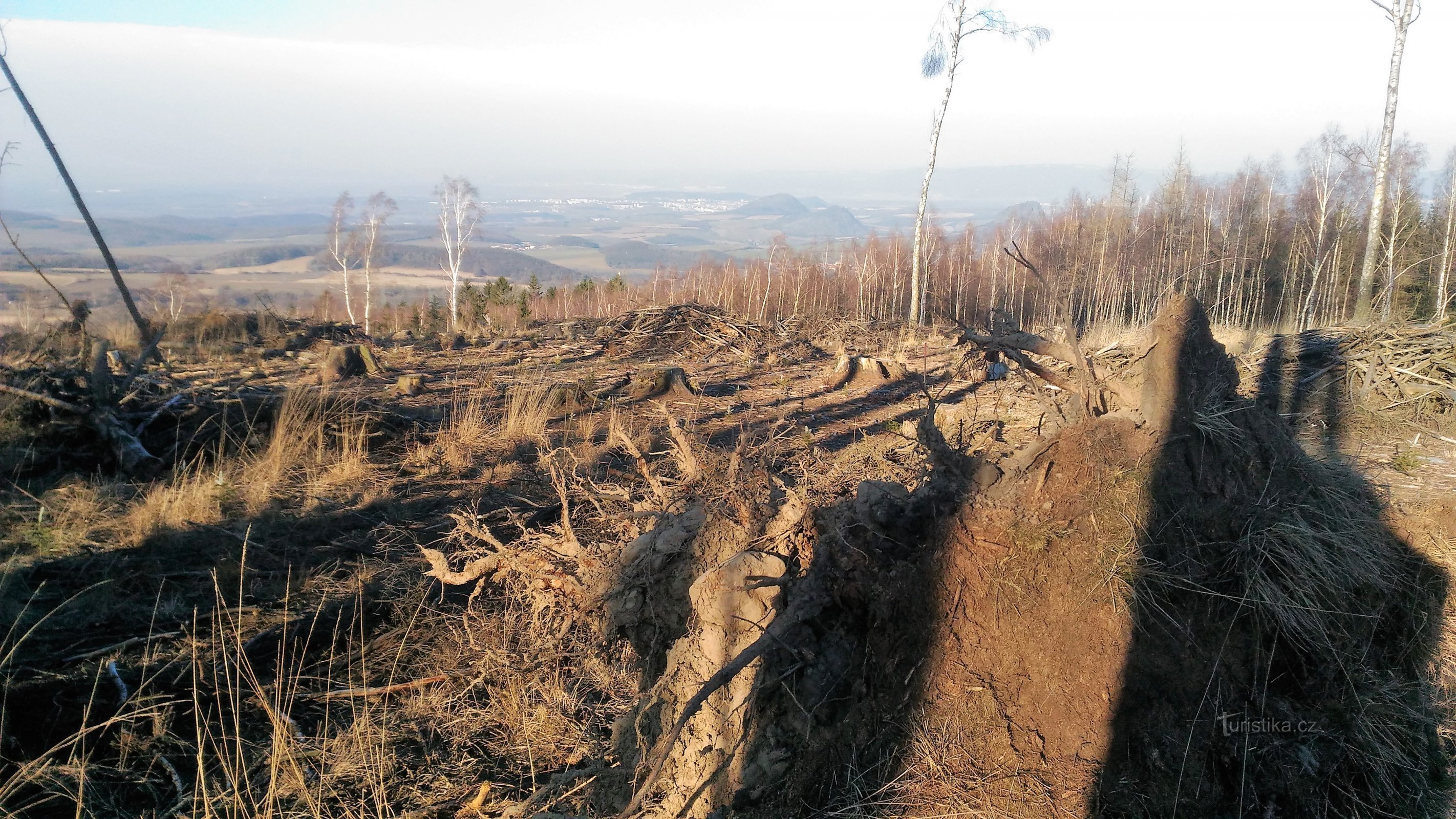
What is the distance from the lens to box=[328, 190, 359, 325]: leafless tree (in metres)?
31.9

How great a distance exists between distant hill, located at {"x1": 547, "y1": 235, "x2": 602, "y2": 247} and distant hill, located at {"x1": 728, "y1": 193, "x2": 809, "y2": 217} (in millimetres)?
31838

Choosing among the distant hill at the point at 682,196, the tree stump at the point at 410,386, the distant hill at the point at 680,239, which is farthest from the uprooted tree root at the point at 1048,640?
the distant hill at the point at 682,196

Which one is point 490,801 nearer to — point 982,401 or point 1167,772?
point 1167,772

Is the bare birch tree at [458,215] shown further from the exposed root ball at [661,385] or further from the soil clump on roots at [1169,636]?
the soil clump on roots at [1169,636]

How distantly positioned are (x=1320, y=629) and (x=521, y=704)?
130 inches

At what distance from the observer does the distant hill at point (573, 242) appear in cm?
10512

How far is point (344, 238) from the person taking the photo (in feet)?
112

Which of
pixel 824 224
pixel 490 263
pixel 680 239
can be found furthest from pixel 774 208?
pixel 490 263

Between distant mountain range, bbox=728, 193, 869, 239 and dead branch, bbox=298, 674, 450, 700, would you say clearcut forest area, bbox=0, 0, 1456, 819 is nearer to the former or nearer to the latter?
dead branch, bbox=298, 674, 450, 700

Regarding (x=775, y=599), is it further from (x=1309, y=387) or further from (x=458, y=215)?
(x=458, y=215)

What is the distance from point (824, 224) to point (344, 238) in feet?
251

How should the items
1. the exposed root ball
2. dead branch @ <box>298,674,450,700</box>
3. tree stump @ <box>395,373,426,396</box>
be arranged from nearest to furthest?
dead branch @ <box>298,674,450,700</box> → tree stump @ <box>395,373,426,396</box> → the exposed root ball

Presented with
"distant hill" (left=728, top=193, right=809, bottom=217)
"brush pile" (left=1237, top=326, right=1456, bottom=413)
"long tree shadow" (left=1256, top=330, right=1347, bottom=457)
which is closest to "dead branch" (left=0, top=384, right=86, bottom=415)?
"long tree shadow" (left=1256, top=330, right=1347, bottom=457)

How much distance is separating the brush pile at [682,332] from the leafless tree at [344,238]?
21.6m
